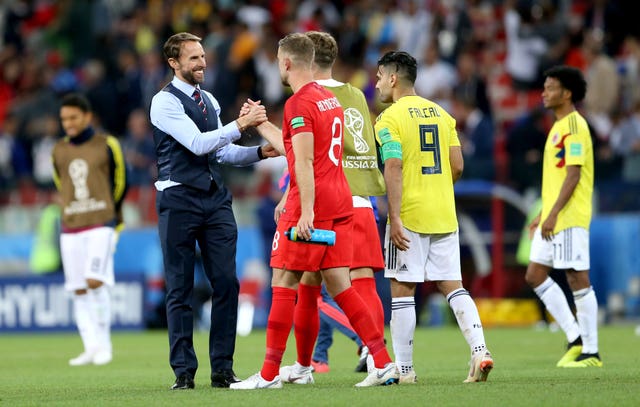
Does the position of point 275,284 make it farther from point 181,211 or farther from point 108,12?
point 108,12

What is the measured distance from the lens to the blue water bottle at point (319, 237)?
815 centimetres

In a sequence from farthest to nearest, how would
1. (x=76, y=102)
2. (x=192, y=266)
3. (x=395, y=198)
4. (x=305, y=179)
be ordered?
(x=76, y=102) < (x=192, y=266) < (x=395, y=198) < (x=305, y=179)

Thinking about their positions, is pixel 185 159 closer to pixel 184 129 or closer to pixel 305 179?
pixel 184 129

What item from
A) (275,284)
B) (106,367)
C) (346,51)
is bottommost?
(106,367)

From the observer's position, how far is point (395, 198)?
8.92m

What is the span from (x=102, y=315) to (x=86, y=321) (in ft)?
0.57

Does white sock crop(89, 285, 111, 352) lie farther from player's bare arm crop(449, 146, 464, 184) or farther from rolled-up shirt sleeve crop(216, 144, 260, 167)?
player's bare arm crop(449, 146, 464, 184)

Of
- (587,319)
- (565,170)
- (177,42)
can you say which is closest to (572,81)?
(565,170)

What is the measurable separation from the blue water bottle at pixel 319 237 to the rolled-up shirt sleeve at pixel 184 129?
91cm

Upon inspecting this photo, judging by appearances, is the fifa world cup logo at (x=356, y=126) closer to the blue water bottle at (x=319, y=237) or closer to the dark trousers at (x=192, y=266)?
the dark trousers at (x=192, y=266)

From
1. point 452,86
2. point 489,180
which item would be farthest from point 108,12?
point 489,180

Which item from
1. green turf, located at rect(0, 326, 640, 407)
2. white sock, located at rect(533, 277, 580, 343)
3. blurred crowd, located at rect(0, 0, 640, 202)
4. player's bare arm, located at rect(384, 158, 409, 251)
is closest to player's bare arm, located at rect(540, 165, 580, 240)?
white sock, located at rect(533, 277, 580, 343)

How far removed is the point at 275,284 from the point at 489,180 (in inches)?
415

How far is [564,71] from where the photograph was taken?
11.5m
